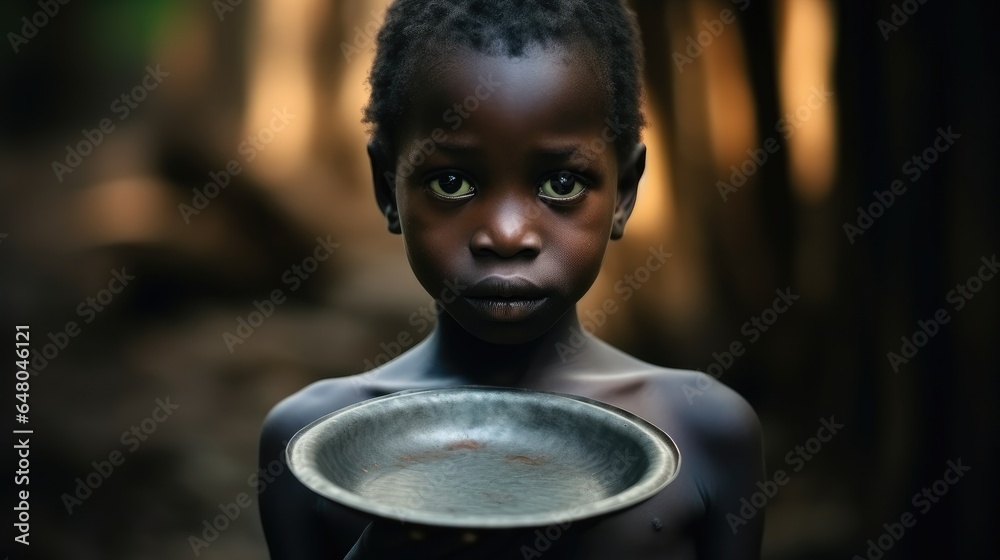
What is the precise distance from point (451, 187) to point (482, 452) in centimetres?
36

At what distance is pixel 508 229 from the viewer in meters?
1.29

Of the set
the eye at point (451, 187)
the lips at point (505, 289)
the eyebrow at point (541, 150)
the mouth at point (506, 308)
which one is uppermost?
the eyebrow at point (541, 150)

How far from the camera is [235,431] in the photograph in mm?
2658

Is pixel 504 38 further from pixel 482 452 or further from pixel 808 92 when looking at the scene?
pixel 808 92

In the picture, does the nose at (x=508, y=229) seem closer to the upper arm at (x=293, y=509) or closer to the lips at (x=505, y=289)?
the lips at (x=505, y=289)

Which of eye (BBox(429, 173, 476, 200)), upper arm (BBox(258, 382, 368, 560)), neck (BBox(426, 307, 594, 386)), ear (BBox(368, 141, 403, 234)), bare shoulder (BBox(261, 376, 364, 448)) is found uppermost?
eye (BBox(429, 173, 476, 200))

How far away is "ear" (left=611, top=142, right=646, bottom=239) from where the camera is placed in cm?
151

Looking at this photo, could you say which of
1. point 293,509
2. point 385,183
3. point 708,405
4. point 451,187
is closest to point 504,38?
point 451,187

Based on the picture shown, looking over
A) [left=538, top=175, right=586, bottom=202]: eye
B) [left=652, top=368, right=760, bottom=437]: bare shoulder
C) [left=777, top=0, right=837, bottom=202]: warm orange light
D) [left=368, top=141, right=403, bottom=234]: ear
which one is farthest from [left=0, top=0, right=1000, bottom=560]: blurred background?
[left=538, top=175, right=586, bottom=202]: eye

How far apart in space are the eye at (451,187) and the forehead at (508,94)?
61mm

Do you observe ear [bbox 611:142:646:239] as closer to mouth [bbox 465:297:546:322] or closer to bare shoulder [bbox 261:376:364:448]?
mouth [bbox 465:297:546:322]

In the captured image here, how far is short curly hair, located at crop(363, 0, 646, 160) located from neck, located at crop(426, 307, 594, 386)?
32cm

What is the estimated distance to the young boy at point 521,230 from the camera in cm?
130

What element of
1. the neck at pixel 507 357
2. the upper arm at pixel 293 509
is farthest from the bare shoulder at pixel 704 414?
the upper arm at pixel 293 509
